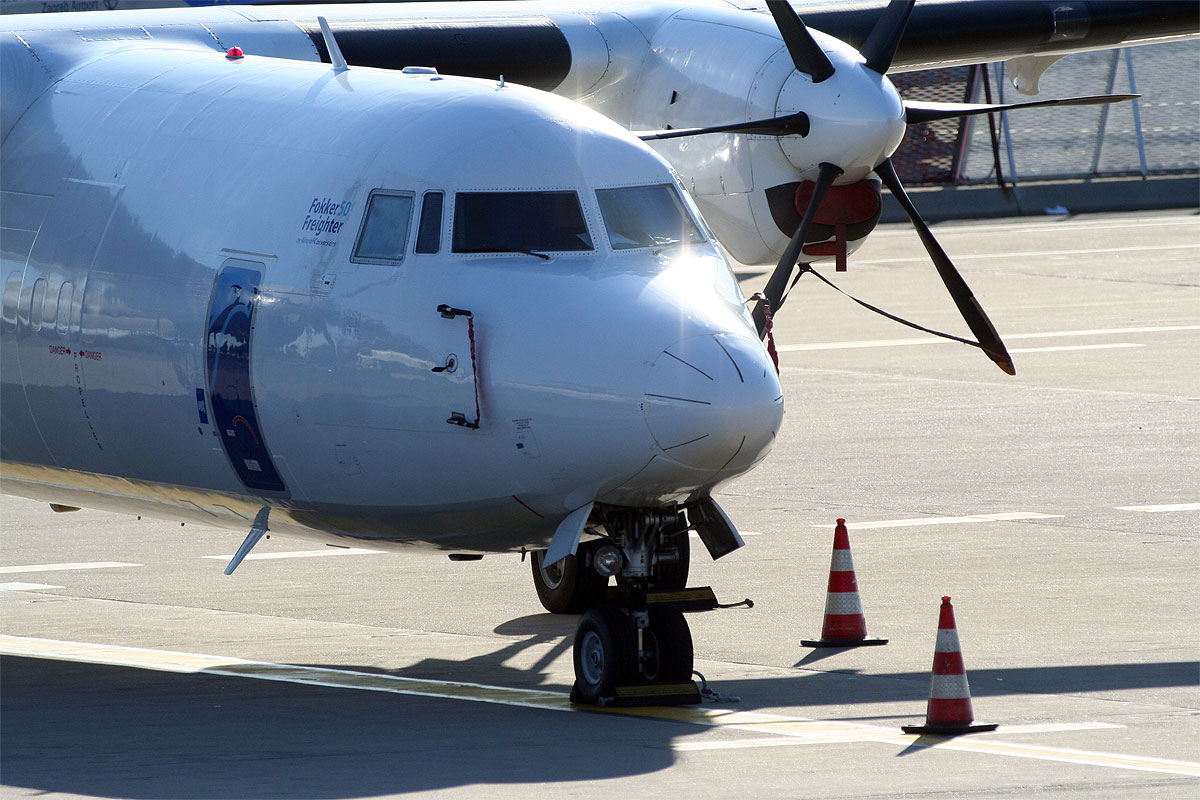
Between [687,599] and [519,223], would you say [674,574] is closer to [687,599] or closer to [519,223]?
[687,599]

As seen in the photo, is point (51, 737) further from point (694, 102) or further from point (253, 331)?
point (694, 102)

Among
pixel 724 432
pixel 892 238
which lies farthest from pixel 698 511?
pixel 892 238

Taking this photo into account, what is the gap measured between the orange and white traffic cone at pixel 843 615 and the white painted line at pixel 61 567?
6.46 metres

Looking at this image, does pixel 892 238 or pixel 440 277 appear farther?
pixel 892 238

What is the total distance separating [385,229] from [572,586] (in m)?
4.07

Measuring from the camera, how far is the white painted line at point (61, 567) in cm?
1582

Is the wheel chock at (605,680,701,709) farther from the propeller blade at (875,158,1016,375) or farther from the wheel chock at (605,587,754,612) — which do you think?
the propeller blade at (875,158,1016,375)

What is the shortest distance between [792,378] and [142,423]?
14.2 meters

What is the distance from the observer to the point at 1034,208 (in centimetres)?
4394

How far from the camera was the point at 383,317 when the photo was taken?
1022 centimetres

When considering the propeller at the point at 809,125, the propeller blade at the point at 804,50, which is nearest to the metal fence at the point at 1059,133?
the propeller at the point at 809,125

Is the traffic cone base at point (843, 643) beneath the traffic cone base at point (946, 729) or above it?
above

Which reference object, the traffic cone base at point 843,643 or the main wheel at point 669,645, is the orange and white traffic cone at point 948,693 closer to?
the main wheel at point 669,645

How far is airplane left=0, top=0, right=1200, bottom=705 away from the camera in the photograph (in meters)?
9.74
